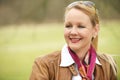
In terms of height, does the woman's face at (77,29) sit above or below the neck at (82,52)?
above

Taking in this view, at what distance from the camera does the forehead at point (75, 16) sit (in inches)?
49.7

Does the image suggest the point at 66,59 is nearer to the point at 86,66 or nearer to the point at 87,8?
the point at 86,66

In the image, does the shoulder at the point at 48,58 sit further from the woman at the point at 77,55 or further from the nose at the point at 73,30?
the nose at the point at 73,30

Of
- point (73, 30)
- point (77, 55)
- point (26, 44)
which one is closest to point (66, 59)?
point (77, 55)

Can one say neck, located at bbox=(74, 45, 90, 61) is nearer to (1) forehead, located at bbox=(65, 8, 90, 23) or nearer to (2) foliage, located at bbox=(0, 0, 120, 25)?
(1) forehead, located at bbox=(65, 8, 90, 23)

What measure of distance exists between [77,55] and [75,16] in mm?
210

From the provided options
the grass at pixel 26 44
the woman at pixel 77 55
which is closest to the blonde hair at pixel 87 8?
the woman at pixel 77 55

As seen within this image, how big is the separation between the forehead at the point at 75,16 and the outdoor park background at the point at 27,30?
1.66 ft

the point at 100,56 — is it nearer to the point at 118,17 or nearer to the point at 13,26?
the point at 118,17

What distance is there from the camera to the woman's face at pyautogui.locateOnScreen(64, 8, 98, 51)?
1.27 m

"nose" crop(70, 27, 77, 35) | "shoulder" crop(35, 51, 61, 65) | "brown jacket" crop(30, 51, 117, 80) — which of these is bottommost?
"brown jacket" crop(30, 51, 117, 80)

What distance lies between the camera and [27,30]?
181cm

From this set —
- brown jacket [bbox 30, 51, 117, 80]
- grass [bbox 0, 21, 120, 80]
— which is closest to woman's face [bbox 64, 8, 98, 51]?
brown jacket [bbox 30, 51, 117, 80]

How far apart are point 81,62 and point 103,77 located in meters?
0.16
